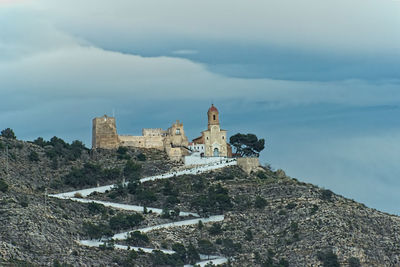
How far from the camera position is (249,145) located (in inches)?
5689

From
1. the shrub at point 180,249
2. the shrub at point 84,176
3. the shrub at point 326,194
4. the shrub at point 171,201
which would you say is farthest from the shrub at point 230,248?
the shrub at point 84,176

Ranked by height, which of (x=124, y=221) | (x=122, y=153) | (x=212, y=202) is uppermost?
(x=122, y=153)

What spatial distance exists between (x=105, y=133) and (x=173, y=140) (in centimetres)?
910

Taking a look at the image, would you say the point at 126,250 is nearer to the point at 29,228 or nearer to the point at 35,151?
the point at 29,228

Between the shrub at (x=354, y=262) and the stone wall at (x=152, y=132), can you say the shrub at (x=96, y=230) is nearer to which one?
the shrub at (x=354, y=262)

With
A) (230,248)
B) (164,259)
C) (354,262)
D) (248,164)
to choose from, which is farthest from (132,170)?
(354,262)

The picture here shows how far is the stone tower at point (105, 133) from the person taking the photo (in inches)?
5522

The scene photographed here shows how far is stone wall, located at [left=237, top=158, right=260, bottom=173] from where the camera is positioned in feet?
446

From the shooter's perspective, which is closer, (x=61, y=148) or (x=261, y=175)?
(x=261, y=175)

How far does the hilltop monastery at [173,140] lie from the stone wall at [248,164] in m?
4.94

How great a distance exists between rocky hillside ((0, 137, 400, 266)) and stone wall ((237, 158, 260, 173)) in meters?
1.17

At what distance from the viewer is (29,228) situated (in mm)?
105062

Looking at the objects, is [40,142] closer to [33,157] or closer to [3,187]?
[33,157]

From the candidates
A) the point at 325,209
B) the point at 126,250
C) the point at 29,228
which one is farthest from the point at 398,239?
the point at 29,228
